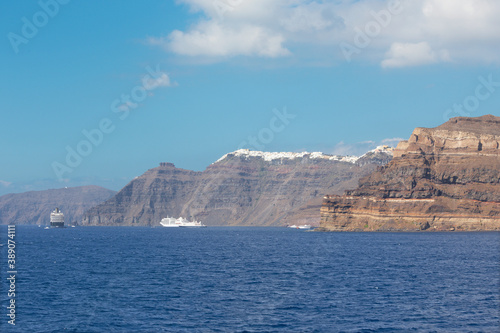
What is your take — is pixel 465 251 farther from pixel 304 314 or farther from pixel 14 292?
pixel 14 292

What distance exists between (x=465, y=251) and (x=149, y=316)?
89.3m

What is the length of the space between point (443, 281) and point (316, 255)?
140ft

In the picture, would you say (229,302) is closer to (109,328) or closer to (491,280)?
(109,328)

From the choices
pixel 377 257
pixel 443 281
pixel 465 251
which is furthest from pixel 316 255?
pixel 443 281

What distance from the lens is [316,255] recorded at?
11769 centimetres

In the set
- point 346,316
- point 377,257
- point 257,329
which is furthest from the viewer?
point 377,257

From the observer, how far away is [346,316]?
2160 inches

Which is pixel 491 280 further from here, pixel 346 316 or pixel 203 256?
pixel 203 256

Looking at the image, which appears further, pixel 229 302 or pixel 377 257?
pixel 377 257

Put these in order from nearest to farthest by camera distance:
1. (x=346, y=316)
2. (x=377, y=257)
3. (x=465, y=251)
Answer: (x=346, y=316)
(x=377, y=257)
(x=465, y=251)

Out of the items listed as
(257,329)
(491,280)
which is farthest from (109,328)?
(491,280)

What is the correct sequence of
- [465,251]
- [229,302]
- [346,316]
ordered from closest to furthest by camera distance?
[346,316], [229,302], [465,251]

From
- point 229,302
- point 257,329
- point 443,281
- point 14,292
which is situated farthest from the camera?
point 443,281

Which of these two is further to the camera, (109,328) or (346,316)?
(346,316)
